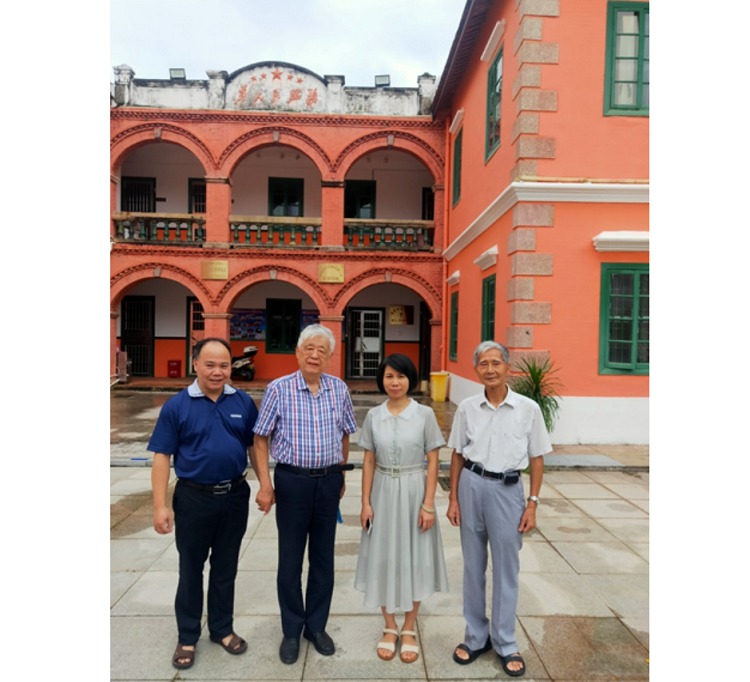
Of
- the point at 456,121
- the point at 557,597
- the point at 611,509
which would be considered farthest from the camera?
the point at 456,121

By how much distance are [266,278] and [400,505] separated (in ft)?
38.2

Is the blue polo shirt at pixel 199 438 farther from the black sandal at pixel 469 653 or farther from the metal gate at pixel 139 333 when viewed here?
the metal gate at pixel 139 333

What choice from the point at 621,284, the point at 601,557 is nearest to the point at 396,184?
the point at 621,284

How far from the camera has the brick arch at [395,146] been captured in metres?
13.6

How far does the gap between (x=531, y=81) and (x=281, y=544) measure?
751 centimetres

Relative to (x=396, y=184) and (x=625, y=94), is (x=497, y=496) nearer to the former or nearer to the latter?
(x=625, y=94)

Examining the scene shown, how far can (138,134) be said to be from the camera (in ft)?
44.5

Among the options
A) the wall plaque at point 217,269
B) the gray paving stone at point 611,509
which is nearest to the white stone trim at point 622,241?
the gray paving stone at point 611,509

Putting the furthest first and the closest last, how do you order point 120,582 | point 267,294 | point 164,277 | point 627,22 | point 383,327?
point 383,327 → point 267,294 → point 164,277 → point 627,22 → point 120,582

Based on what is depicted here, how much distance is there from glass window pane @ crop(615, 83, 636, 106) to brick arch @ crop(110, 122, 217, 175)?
396 inches

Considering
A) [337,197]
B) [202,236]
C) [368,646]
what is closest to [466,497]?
[368,646]

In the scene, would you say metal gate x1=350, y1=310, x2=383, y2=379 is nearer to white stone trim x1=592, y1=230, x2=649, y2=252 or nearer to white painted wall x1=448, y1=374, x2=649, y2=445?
white painted wall x1=448, y1=374, x2=649, y2=445

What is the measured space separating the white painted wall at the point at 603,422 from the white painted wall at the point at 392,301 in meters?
8.71

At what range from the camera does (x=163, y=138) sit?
13625mm
